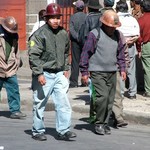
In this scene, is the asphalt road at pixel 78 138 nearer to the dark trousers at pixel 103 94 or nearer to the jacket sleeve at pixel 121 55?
the dark trousers at pixel 103 94

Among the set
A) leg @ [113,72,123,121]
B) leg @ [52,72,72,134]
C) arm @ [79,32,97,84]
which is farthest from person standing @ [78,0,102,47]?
leg @ [52,72,72,134]

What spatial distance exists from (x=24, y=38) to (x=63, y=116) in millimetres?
10361

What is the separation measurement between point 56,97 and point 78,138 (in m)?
0.73

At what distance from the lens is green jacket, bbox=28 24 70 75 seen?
9.84 meters

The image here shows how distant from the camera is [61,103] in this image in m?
9.94

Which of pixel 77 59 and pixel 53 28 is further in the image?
pixel 77 59

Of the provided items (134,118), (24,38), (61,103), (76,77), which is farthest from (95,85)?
(24,38)

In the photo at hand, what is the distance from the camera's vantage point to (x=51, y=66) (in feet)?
32.5

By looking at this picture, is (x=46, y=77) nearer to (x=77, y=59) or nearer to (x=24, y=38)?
(x=77, y=59)

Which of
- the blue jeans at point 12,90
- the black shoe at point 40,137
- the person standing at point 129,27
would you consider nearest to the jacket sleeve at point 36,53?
the black shoe at point 40,137

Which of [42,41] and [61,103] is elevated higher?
[42,41]

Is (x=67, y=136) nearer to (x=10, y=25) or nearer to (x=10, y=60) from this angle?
(x=10, y=60)

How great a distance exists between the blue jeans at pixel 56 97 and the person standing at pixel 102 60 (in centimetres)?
50

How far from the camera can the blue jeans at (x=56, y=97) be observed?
32.6ft
